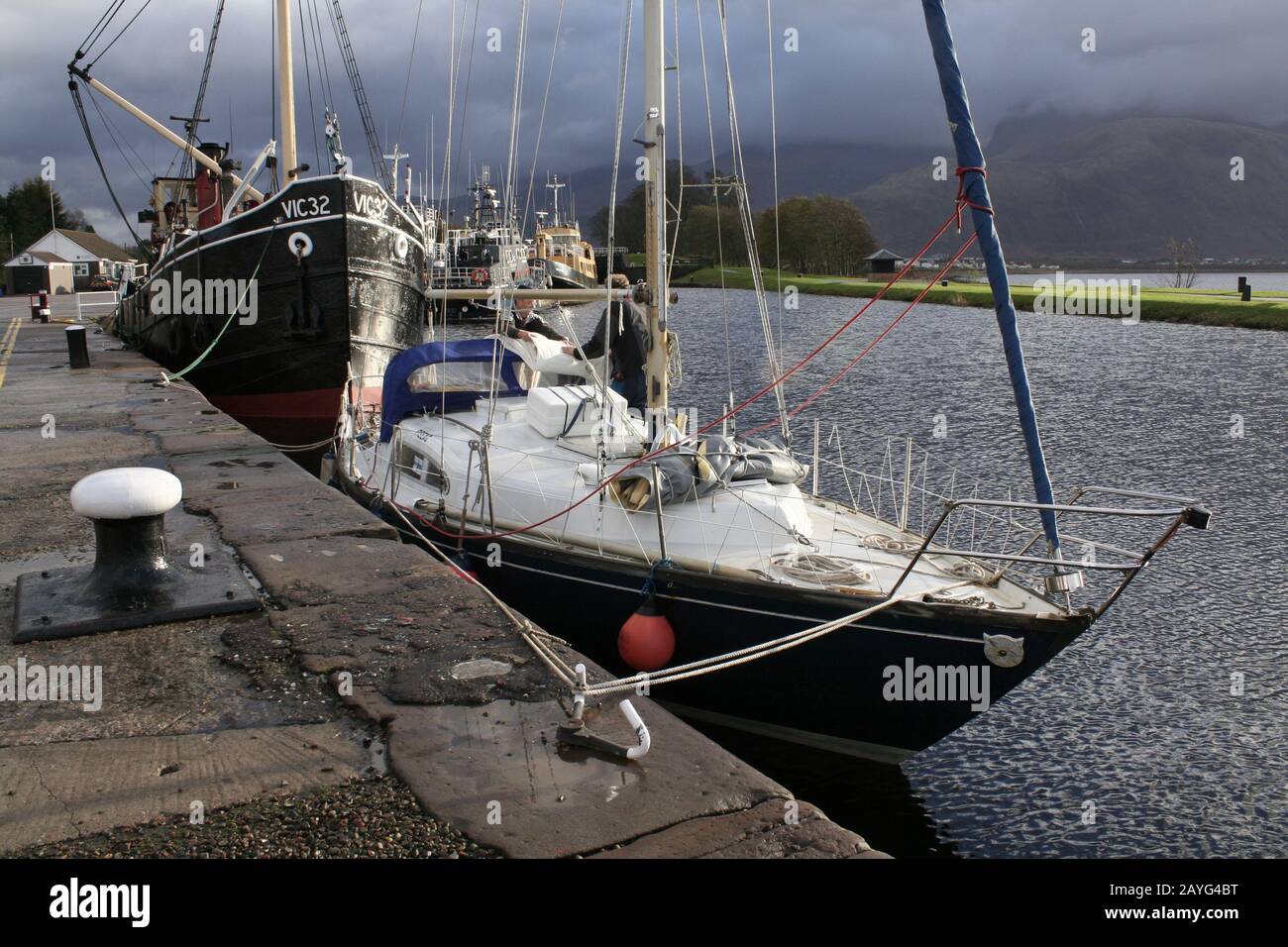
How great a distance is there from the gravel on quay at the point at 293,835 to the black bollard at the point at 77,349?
18.8 metres

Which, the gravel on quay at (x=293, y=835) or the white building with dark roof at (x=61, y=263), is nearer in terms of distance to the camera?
the gravel on quay at (x=293, y=835)

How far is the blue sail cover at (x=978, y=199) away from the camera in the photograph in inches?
304

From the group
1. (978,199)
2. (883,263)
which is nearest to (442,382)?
(978,199)

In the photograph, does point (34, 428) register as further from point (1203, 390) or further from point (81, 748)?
point (1203, 390)

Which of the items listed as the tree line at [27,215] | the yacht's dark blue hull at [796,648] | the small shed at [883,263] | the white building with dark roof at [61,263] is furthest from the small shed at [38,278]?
the yacht's dark blue hull at [796,648]

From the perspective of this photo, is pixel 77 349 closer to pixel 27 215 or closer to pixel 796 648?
pixel 796 648

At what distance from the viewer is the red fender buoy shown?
874cm

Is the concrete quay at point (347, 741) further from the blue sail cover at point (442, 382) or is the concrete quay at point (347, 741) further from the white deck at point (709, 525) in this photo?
the blue sail cover at point (442, 382)

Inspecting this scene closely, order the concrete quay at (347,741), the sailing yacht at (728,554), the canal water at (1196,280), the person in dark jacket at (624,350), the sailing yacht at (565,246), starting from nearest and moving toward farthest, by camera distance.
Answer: the concrete quay at (347,741) → the sailing yacht at (728,554) → the person in dark jacket at (624,350) → the sailing yacht at (565,246) → the canal water at (1196,280)

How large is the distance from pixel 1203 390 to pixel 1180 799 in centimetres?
2404

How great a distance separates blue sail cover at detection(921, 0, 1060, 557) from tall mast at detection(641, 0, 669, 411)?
3286 millimetres

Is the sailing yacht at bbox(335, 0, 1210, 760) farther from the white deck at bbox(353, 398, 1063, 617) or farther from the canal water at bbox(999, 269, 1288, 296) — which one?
the canal water at bbox(999, 269, 1288, 296)
